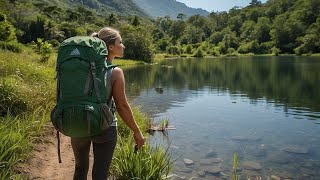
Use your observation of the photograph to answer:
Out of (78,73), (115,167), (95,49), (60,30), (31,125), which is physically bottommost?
(115,167)

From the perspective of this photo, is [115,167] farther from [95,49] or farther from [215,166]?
[215,166]

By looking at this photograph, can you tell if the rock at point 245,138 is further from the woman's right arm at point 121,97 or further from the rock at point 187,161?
the woman's right arm at point 121,97

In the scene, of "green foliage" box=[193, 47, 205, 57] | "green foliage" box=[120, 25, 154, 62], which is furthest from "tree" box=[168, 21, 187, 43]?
"green foliage" box=[120, 25, 154, 62]

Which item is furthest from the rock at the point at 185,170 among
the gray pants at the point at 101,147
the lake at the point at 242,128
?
the gray pants at the point at 101,147

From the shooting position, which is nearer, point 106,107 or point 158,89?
point 106,107

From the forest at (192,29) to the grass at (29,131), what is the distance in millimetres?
30160

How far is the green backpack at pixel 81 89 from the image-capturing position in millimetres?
3299

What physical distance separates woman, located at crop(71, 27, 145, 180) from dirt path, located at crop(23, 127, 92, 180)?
2469mm

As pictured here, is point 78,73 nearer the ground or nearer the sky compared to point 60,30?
nearer the ground

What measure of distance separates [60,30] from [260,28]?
3460 inches

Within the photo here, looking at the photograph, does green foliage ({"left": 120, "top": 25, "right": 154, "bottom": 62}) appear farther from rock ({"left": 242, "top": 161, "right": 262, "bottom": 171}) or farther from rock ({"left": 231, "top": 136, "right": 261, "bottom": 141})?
rock ({"left": 242, "top": 161, "right": 262, "bottom": 171})

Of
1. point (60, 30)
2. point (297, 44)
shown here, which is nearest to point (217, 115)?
point (60, 30)

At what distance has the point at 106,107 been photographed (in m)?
3.46

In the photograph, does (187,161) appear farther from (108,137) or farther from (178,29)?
(178,29)
